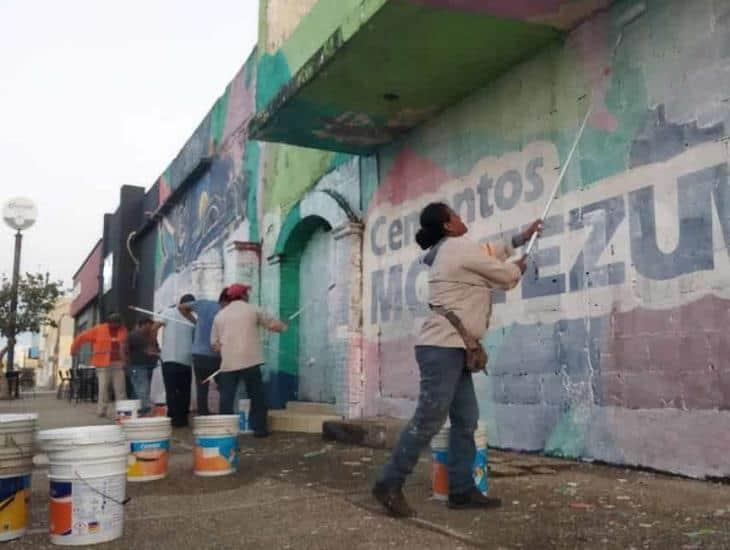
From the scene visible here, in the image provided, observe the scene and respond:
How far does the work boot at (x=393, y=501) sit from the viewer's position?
3.64 metres

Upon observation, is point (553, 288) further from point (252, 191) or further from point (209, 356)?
point (252, 191)

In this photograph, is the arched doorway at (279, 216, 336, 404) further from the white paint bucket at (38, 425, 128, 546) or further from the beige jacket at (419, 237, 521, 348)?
the white paint bucket at (38, 425, 128, 546)

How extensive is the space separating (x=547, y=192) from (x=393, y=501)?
9.77ft

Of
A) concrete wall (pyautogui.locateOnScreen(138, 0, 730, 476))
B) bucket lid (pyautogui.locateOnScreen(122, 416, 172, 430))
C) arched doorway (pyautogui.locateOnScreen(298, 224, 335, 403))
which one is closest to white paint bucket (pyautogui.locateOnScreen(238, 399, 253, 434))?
concrete wall (pyautogui.locateOnScreen(138, 0, 730, 476))

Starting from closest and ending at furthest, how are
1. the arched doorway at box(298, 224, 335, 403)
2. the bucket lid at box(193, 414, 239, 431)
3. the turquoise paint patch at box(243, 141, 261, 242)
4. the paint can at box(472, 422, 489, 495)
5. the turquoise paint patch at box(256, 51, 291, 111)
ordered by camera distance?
the paint can at box(472, 422, 489, 495)
the bucket lid at box(193, 414, 239, 431)
the turquoise paint patch at box(256, 51, 291, 111)
the arched doorway at box(298, 224, 335, 403)
the turquoise paint patch at box(243, 141, 261, 242)

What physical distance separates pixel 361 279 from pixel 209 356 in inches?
81.6

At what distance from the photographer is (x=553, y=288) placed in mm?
5535

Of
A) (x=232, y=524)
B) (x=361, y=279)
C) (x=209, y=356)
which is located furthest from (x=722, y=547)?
(x=209, y=356)

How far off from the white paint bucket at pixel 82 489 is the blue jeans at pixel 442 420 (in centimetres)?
134

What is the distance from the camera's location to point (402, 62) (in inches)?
239

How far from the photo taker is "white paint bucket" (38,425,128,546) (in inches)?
130

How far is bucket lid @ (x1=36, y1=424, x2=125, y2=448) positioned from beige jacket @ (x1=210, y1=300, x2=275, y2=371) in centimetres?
391

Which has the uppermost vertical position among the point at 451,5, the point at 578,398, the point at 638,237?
the point at 451,5

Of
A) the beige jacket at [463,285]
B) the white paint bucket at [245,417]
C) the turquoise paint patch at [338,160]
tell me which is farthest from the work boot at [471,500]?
the turquoise paint patch at [338,160]
